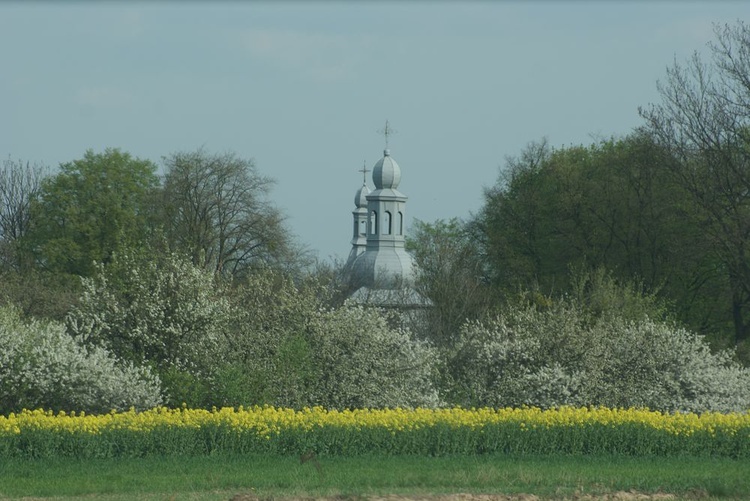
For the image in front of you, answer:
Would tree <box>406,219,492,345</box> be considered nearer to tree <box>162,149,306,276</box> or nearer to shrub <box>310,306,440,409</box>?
tree <box>162,149,306,276</box>

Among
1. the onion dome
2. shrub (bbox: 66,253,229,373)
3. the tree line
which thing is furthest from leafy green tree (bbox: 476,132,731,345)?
the onion dome

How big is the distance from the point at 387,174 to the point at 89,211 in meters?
33.4

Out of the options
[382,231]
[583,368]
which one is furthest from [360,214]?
[583,368]

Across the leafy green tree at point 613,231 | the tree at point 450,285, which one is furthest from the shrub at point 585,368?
the tree at point 450,285

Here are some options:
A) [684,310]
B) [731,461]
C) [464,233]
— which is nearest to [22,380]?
[731,461]

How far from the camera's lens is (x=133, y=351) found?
24516 millimetres

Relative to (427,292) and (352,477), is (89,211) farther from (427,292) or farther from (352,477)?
(352,477)

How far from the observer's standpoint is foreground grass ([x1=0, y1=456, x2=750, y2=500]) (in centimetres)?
1498

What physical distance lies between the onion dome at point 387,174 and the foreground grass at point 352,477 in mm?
68628

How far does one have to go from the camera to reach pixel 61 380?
70.2ft

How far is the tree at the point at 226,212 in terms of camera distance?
5584cm

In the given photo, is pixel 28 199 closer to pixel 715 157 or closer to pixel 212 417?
pixel 715 157

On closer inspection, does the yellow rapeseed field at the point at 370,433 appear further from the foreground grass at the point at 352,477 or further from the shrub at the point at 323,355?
the shrub at the point at 323,355

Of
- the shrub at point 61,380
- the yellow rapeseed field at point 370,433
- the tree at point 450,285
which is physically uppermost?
the tree at point 450,285
